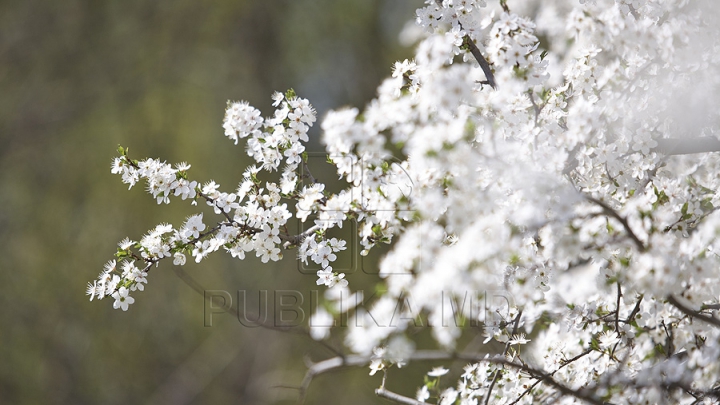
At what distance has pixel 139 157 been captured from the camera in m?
5.54

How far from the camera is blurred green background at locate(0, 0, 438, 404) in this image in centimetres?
Result: 540

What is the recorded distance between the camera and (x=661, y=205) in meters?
1.81

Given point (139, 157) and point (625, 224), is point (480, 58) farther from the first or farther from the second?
point (139, 157)

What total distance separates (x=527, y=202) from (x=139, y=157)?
485 cm

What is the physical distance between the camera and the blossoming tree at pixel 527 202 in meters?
1.27

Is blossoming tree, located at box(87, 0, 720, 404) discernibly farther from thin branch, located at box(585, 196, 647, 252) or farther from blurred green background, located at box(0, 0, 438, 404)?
blurred green background, located at box(0, 0, 438, 404)

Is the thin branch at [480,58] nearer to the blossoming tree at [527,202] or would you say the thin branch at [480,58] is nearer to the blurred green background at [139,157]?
the blossoming tree at [527,202]

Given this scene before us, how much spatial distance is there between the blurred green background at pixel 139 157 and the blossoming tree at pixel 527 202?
4.00m

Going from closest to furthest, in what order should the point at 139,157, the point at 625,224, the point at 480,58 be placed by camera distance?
the point at 625,224, the point at 480,58, the point at 139,157

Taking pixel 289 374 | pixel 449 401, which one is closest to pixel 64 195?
pixel 289 374

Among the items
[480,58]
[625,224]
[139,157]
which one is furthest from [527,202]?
[139,157]

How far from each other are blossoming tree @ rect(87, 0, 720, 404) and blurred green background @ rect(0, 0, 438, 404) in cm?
400

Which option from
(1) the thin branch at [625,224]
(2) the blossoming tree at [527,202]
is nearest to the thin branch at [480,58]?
(2) the blossoming tree at [527,202]

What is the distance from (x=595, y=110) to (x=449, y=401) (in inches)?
41.8
